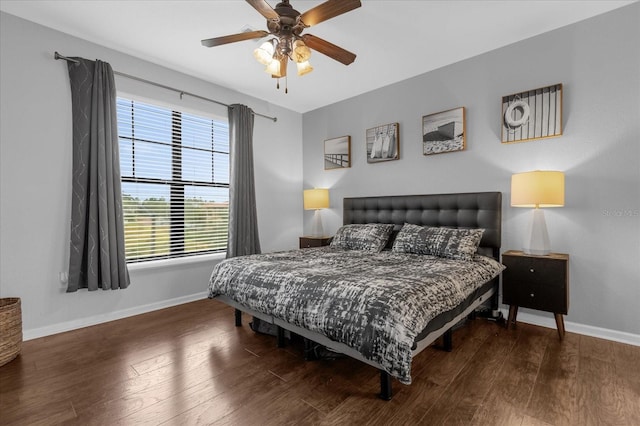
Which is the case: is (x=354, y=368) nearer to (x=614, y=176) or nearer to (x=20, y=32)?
(x=614, y=176)

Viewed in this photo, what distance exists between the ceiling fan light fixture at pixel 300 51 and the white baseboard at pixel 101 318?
2.95 metres

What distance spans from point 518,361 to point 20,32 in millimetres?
4738

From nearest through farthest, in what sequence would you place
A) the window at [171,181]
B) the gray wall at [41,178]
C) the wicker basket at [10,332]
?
the wicker basket at [10,332] < the gray wall at [41,178] < the window at [171,181]

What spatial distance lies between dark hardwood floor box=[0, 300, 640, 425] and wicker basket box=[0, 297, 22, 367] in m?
0.10

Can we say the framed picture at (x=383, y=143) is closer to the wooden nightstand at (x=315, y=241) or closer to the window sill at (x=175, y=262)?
the wooden nightstand at (x=315, y=241)

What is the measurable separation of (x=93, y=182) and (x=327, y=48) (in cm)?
242

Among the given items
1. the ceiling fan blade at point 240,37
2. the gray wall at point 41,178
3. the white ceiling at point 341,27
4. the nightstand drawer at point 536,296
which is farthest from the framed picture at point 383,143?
the gray wall at point 41,178

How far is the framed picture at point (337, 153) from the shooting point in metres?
4.35

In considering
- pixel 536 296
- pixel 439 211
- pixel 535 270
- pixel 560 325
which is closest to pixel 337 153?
pixel 439 211

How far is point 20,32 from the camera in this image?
2.55 m

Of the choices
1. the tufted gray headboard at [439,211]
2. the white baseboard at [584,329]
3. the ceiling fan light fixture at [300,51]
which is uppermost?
the ceiling fan light fixture at [300,51]

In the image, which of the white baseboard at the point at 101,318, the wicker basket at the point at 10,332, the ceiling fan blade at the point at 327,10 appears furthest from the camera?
the white baseboard at the point at 101,318

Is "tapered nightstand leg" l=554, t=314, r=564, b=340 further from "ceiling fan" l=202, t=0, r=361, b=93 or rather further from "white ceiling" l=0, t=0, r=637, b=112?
"ceiling fan" l=202, t=0, r=361, b=93

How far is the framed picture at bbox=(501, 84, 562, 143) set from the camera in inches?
106
